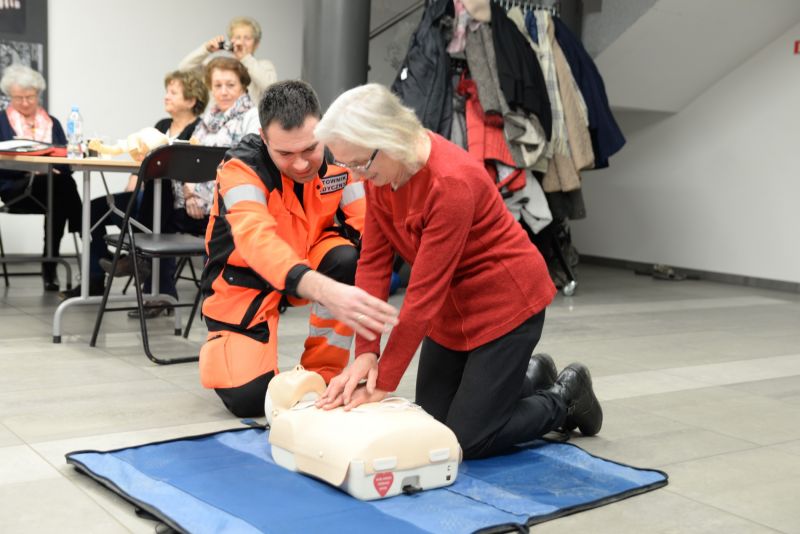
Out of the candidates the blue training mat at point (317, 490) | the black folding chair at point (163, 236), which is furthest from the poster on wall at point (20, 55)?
the blue training mat at point (317, 490)

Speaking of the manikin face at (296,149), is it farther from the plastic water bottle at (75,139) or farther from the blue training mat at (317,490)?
the plastic water bottle at (75,139)

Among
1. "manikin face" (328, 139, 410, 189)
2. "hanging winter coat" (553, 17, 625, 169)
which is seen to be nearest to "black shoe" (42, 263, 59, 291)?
"hanging winter coat" (553, 17, 625, 169)

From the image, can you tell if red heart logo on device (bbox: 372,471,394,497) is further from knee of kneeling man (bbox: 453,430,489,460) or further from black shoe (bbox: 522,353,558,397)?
black shoe (bbox: 522,353,558,397)

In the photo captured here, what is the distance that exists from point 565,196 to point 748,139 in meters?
1.61

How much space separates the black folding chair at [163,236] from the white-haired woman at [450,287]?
51.2 inches

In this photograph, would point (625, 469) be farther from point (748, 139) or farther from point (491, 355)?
point (748, 139)

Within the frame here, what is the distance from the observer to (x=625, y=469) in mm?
2281

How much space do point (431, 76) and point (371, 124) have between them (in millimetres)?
3264

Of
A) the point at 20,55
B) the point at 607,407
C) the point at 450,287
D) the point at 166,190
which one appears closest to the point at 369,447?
the point at 450,287

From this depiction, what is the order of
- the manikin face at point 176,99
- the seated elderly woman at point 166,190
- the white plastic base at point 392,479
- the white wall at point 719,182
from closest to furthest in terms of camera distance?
the white plastic base at point 392,479 < the seated elderly woman at point 166,190 < the manikin face at point 176,99 < the white wall at point 719,182

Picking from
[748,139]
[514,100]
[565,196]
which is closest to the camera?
[514,100]

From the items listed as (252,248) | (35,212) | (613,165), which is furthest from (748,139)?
(252,248)

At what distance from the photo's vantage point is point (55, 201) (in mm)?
5152

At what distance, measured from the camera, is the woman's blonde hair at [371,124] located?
6.64ft
